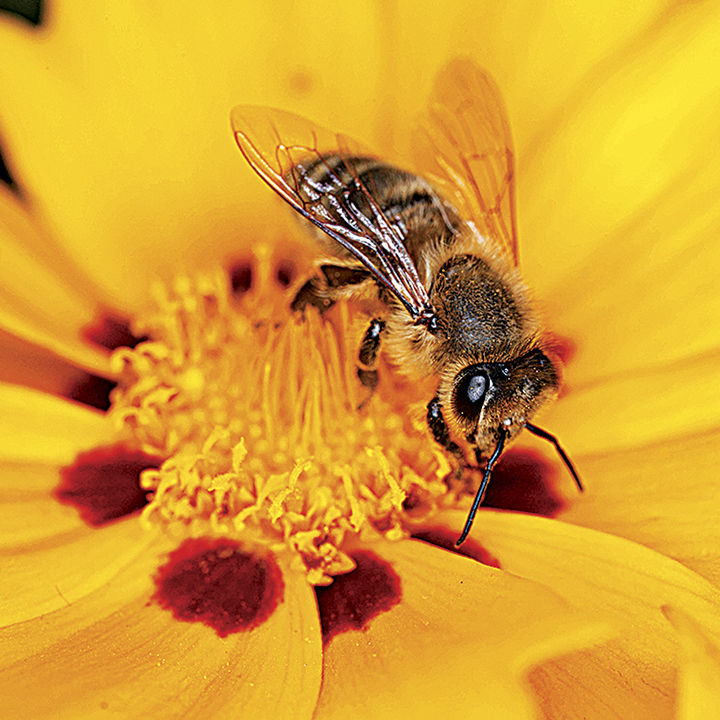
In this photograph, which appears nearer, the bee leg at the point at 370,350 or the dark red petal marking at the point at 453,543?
the dark red petal marking at the point at 453,543

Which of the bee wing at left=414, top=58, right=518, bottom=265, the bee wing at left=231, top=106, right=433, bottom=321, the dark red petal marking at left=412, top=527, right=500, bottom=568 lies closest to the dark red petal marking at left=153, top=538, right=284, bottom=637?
the dark red petal marking at left=412, top=527, right=500, bottom=568

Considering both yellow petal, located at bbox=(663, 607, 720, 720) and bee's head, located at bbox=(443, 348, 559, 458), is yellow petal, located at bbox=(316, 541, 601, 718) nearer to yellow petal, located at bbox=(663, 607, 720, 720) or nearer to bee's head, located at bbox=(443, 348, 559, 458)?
yellow petal, located at bbox=(663, 607, 720, 720)

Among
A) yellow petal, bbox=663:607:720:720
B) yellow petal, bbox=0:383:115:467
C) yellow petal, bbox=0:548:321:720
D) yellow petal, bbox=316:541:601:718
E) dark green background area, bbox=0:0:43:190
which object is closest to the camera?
yellow petal, bbox=663:607:720:720

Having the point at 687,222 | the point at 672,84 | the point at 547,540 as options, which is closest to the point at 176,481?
the point at 547,540

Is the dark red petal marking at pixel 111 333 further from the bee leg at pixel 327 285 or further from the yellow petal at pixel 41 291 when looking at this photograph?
the bee leg at pixel 327 285

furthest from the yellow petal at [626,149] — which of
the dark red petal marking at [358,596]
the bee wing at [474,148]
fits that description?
the dark red petal marking at [358,596]

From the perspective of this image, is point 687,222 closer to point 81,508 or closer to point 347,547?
point 347,547

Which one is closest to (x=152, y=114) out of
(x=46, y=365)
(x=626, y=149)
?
(x=46, y=365)
